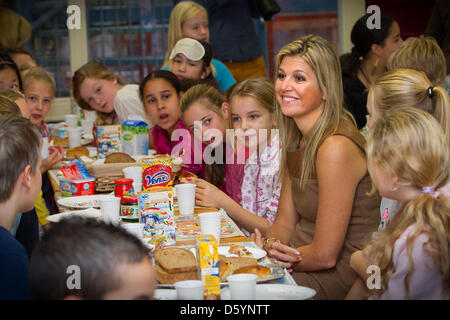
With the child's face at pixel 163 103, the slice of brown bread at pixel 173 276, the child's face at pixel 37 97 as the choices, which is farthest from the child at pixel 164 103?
the slice of brown bread at pixel 173 276

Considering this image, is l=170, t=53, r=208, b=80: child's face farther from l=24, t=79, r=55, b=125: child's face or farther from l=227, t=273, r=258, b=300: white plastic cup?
l=227, t=273, r=258, b=300: white plastic cup

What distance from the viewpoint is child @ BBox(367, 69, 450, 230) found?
2.03 m

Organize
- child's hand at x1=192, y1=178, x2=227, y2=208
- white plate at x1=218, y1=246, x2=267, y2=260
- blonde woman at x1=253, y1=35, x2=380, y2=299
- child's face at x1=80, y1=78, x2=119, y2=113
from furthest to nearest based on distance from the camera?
child's face at x1=80, y1=78, x2=119, y2=113 < child's hand at x1=192, y1=178, x2=227, y2=208 < blonde woman at x1=253, y1=35, x2=380, y2=299 < white plate at x1=218, y1=246, x2=267, y2=260

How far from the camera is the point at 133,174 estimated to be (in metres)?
2.54

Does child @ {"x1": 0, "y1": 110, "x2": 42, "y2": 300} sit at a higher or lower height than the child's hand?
higher

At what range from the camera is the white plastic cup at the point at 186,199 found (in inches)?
88.4

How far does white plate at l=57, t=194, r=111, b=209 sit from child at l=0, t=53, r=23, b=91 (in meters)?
1.66

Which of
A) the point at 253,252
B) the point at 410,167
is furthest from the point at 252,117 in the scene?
the point at 410,167

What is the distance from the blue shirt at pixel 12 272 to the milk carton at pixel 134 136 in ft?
6.58

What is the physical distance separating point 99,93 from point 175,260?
3.33 meters

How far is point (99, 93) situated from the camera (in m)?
4.63

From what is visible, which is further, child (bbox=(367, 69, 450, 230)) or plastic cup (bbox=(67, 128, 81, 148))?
plastic cup (bbox=(67, 128, 81, 148))

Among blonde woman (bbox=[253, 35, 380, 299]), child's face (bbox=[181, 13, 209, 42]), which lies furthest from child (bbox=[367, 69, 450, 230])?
child's face (bbox=[181, 13, 209, 42])

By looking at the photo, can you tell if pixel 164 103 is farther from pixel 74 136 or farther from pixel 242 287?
pixel 242 287
